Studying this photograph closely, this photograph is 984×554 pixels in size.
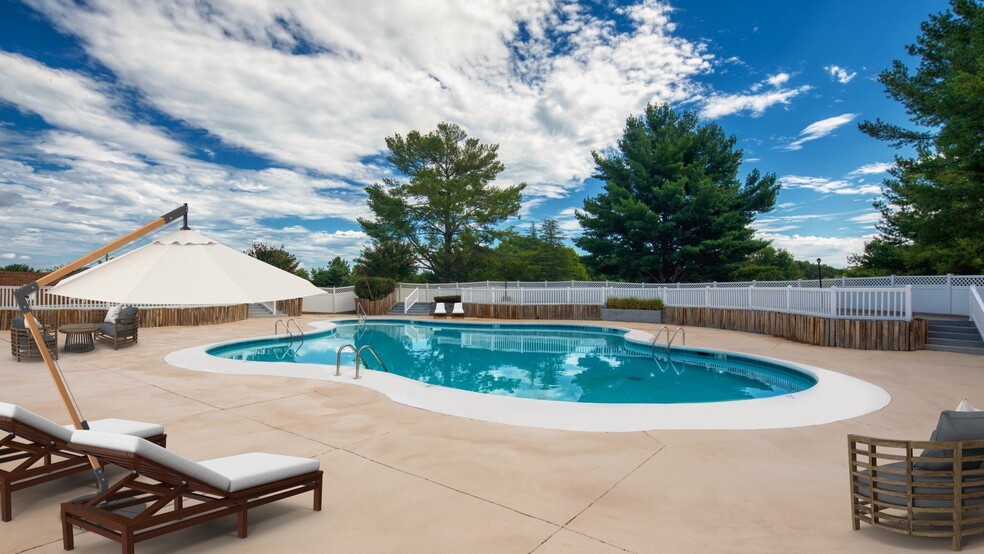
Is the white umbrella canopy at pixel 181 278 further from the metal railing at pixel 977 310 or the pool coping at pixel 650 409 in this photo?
the metal railing at pixel 977 310

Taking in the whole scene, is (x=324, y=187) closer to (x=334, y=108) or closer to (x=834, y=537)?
(x=334, y=108)

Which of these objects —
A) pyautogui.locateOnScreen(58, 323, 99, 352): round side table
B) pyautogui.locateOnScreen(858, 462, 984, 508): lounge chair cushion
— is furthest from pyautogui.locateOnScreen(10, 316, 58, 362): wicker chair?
pyautogui.locateOnScreen(858, 462, 984, 508): lounge chair cushion

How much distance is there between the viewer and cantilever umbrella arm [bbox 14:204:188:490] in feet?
9.21

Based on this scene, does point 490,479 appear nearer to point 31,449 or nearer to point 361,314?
point 31,449

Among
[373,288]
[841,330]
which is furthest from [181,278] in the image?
[373,288]

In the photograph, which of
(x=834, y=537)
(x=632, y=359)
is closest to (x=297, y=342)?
(x=632, y=359)

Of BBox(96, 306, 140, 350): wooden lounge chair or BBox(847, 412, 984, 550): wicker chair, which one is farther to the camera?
BBox(96, 306, 140, 350): wooden lounge chair

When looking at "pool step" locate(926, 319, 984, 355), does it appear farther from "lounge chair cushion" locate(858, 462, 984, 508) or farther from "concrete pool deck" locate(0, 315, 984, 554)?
"lounge chair cushion" locate(858, 462, 984, 508)

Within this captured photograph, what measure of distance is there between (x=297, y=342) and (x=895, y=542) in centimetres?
1413

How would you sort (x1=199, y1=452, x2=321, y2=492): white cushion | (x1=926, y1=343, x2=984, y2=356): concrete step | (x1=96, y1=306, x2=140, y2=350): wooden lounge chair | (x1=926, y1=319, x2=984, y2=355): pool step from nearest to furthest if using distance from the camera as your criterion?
(x1=199, y1=452, x2=321, y2=492): white cushion < (x1=926, y1=343, x2=984, y2=356): concrete step < (x1=926, y1=319, x2=984, y2=355): pool step < (x1=96, y1=306, x2=140, y2=350): wooden lounge chair

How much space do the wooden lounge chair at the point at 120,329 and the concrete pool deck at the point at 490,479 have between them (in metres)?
4.57

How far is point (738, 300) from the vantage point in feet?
49.1

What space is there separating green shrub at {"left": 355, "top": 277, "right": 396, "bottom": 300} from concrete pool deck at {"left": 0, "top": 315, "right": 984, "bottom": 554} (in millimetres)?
16846

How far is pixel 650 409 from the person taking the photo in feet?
17.6
